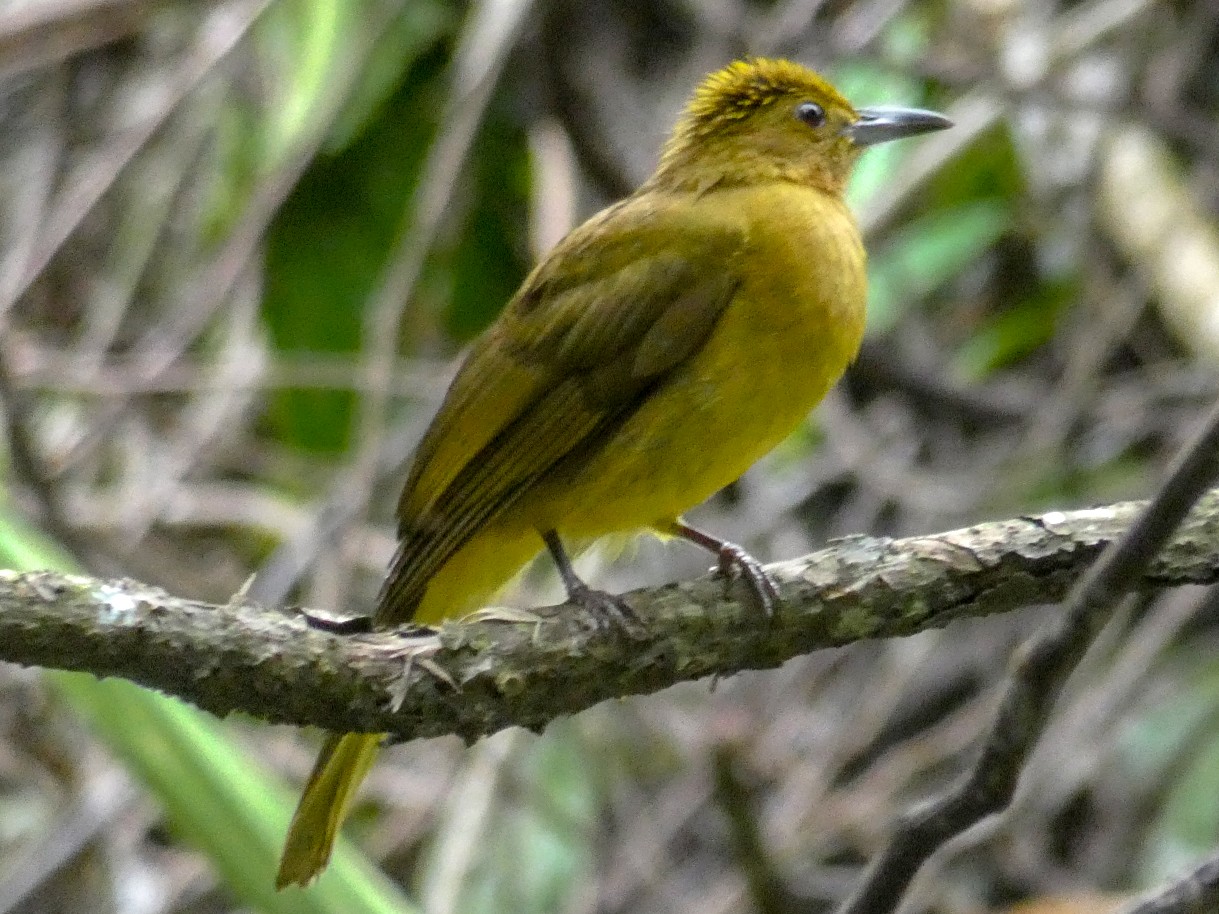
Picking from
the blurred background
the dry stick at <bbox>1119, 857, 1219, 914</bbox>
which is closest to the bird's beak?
the blurred background

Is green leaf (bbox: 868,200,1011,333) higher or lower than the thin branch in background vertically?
higher

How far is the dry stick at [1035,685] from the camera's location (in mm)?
1511

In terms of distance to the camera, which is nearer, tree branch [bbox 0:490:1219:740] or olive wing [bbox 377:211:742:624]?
tree branch [bbox 0:490:1219:740]

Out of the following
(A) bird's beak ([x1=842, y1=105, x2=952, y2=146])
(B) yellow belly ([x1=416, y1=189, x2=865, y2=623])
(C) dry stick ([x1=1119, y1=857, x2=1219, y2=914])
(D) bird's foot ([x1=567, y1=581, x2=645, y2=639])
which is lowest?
(C) dry stick ([x1=1119, y1=857, x2=1219, y2=914])

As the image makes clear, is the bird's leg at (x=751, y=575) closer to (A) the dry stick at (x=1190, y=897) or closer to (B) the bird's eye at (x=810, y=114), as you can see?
(A) the dry stick at (x=1190, y=897)

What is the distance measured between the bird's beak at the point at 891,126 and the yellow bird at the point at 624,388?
40 cm

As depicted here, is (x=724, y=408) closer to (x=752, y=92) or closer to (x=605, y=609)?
(x=605, y=609)

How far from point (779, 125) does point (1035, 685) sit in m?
2.09

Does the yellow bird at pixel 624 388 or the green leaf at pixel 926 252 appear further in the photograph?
the green leaf at pixel 926 252

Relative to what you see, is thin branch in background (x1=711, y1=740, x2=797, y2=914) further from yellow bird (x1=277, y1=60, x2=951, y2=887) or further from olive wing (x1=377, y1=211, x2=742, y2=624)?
olive wing (x1=377, y1=211, x2=742, y2=624)

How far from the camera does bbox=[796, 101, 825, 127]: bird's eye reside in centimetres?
353

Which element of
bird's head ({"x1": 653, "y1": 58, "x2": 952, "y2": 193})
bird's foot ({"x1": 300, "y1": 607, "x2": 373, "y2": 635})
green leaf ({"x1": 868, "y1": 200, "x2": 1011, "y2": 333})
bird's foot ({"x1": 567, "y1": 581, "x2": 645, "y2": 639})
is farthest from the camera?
green leaf ({"x1": 868, "y1": 200, "x2": 1011, "y2": 333})

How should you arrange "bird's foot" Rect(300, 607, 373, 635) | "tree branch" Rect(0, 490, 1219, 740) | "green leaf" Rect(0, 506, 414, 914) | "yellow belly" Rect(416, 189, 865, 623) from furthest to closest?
"yellow belly" Rect(416, 189, 865, 623) < "green leaf" Rect(0, 506, 414, 914) < "bird's foot" Rect(300, 607, 373, 635) < "tree branch" Rect(0, 490, 1219, 740)

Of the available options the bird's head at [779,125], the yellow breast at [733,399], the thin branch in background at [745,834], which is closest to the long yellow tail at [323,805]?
the yellow breast at [733,399]
